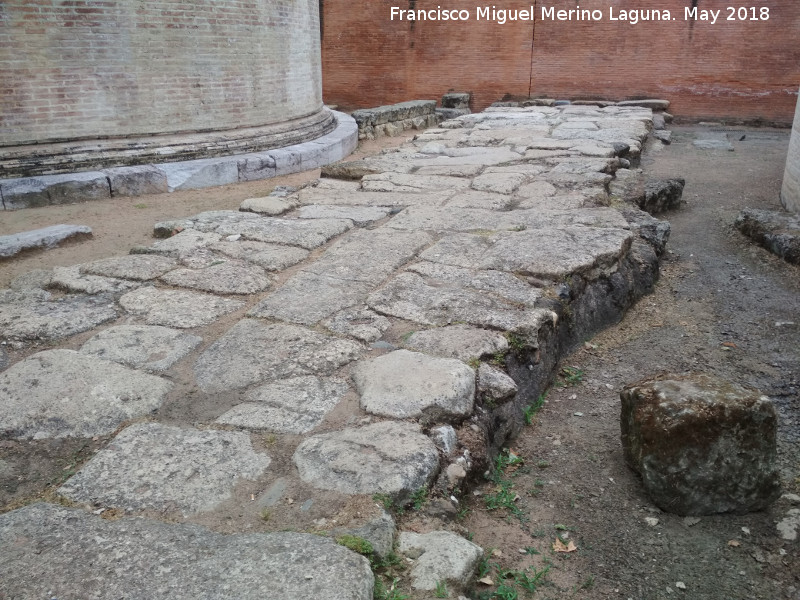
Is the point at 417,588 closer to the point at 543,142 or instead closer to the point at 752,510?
the point at 752,510

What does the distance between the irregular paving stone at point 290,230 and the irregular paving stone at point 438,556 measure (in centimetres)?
228

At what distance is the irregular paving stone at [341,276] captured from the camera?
2.90 meters

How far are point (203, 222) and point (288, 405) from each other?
2.37m

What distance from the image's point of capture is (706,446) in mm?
1982

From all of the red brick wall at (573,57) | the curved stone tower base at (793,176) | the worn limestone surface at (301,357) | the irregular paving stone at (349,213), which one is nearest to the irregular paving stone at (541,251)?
the worn limestone surface at (301,357)

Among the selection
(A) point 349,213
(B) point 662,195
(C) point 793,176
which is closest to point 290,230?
(A) point 349,213

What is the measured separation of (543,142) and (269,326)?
439 centimetres

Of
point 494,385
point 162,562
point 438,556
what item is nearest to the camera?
point 162,562

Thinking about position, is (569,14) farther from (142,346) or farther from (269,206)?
(142,346)

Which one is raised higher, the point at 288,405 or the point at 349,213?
the point at 349,213

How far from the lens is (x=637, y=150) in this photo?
6.27 meters

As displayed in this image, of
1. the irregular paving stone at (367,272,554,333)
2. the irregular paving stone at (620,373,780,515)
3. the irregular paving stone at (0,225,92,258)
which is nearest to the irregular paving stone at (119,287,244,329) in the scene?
the irregular paving stone at (367,272,554,333)

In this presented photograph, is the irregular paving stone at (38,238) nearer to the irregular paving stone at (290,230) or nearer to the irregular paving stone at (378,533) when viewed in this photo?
the irregular paving stone at (290,230)

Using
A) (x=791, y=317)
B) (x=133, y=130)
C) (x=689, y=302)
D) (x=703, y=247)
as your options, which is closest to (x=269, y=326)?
(x=689, y=302)
